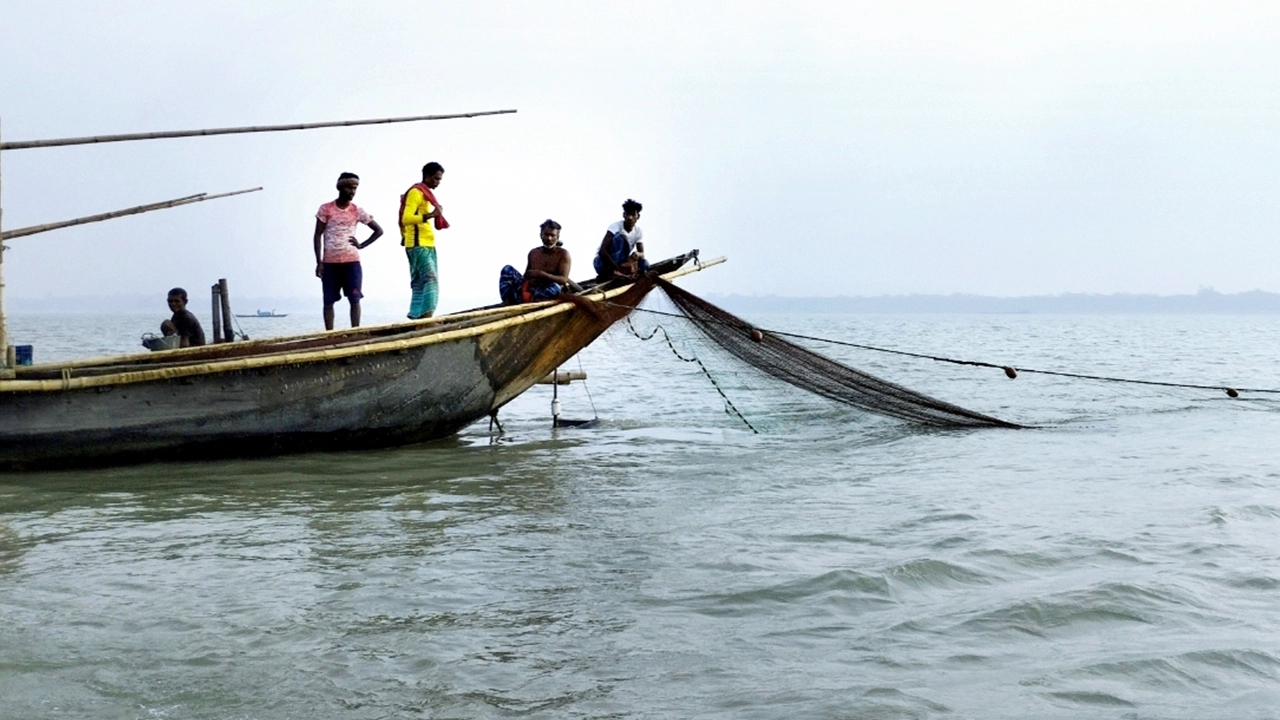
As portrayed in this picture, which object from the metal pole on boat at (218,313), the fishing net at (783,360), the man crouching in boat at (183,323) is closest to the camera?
the fishing net at (783,360)

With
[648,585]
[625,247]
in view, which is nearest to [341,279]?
[625,247]

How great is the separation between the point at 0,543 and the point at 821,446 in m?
6.37

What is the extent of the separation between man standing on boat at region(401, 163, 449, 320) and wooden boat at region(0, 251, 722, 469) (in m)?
0.33

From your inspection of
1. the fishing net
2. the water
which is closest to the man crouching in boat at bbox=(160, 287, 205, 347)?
the water

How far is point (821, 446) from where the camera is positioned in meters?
10.0

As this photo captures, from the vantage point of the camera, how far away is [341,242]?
9.14 meters

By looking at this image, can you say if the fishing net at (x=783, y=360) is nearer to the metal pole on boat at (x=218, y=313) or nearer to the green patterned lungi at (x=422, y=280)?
the green patterned lungi at (x=422, y=280)

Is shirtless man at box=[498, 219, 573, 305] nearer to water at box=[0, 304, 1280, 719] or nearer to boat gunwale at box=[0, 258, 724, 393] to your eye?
boat gunwale at box=[0, 258, 724, 393]

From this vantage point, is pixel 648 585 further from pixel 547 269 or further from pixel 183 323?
pixel 183 323

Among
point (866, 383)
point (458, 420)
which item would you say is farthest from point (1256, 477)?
point (458, 420)

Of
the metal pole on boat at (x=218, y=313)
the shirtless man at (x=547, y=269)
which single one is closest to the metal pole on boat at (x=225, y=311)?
the metal pole on boat at (x=218, y=313)

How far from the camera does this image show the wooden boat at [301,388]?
24.8ft

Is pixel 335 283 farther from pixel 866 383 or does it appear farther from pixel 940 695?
pixel 940 695

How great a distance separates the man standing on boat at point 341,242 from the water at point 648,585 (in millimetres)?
1387
